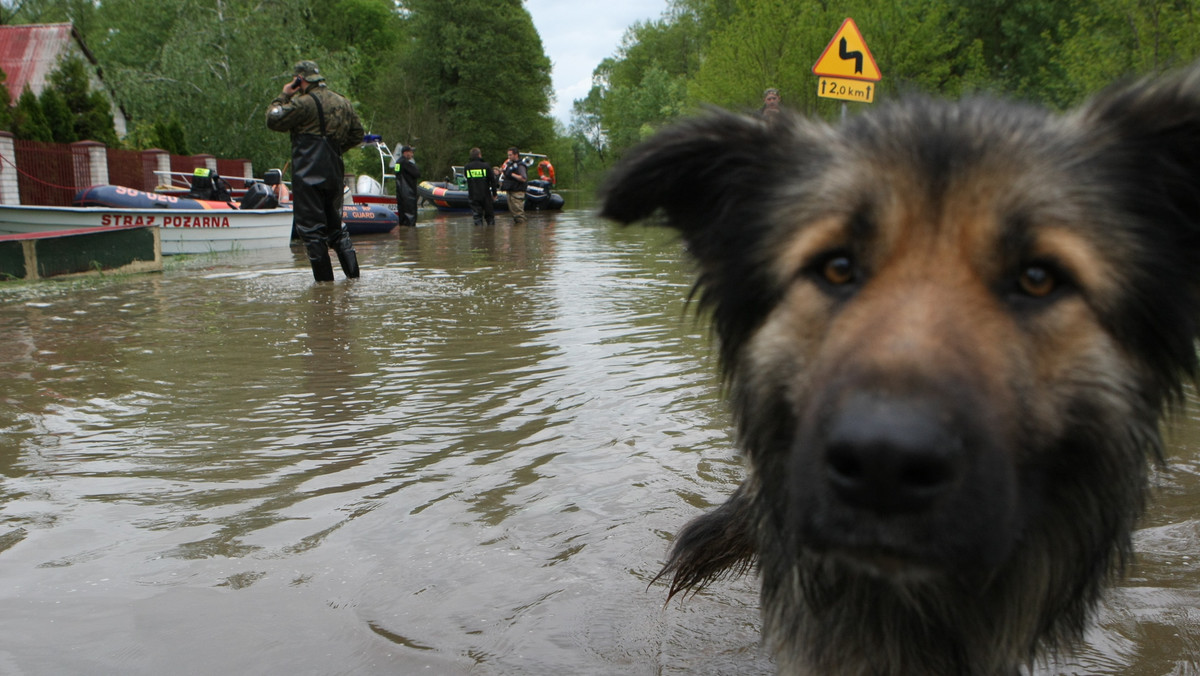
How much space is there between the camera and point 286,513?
3951mm

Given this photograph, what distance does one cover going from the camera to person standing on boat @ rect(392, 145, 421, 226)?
28.5 metres

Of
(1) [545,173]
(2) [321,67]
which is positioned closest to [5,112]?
(2) [321,67]

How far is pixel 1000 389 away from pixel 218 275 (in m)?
13.9

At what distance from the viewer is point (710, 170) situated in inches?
109

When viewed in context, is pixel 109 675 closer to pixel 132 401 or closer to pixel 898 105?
pixel 898 105

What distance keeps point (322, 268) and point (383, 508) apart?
28.8 ft

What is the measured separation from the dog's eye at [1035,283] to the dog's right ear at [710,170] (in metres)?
0.72

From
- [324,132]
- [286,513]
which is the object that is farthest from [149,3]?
[286,513]

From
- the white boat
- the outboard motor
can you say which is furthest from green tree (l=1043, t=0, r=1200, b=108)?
the outboard motor

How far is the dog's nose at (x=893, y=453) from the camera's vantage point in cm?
178

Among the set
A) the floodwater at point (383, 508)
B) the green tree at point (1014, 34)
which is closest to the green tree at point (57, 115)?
the floodwater at point (383, 508)

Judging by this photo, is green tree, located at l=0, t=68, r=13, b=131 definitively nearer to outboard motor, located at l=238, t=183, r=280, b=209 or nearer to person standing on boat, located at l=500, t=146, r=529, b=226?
outboard motor, located at l=238, t=183, r=280, b=209

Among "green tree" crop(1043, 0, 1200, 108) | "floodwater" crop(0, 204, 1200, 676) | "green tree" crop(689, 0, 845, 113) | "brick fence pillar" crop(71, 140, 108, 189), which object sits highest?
"green tree" crop(689, 0, 845, 113)

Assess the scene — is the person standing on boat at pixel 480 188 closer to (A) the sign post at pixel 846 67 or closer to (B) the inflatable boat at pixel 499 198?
(B) the inflatable boat at pixel 499 198
